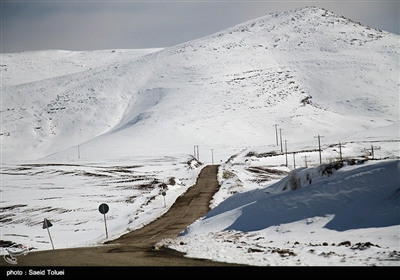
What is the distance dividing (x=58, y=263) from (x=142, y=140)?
16851 centimetres

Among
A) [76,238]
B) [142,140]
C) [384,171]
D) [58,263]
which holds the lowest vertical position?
[76,238]

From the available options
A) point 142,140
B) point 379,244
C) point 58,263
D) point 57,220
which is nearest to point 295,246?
point 379,244

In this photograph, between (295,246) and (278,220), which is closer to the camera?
(295,246)

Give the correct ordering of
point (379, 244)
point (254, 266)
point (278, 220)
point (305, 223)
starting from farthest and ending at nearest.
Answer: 1. point (278, 220)
2. point (305, 223)
3. point (379, 244)
4. point (254, 266)

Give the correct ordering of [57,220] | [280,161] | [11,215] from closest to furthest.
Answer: [57,220], [11,215], [280,161]

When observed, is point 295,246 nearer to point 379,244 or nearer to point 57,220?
point 379,244

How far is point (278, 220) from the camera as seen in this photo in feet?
75.4

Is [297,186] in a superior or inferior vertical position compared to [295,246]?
superior

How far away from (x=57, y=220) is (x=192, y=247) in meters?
33.7

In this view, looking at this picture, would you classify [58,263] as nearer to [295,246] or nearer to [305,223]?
[295,246]

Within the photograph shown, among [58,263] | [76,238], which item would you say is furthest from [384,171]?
[76,238]

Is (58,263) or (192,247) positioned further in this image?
(192,247)

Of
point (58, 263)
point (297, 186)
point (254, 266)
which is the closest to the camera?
point (254, 266)

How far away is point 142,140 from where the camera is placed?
599 ft
